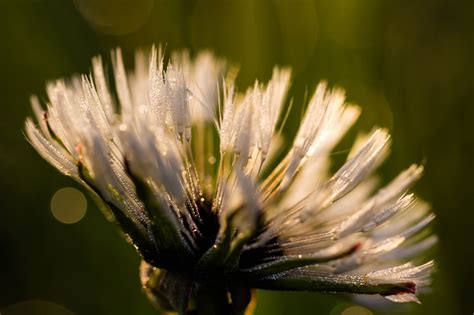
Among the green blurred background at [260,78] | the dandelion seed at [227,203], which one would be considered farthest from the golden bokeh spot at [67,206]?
the dandelion seed at [227,203]

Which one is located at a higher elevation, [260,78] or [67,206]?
[260,78]

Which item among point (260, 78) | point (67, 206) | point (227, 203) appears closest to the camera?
point (227, 203)

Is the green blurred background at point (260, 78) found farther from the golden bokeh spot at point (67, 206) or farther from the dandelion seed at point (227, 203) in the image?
the dandelion seed at point (227, 203)

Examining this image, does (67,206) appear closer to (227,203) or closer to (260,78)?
(260,78)

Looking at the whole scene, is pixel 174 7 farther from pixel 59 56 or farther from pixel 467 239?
pixel 467 239

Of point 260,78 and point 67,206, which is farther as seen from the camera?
point 260,78

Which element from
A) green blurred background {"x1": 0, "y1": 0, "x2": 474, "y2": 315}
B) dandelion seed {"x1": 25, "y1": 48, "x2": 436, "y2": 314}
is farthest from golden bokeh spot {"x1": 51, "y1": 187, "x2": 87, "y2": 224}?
dandelion seed {"x1": 25, "y1": 48, "x2": 436, "y2": 314}

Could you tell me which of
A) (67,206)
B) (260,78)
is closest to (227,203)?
(67,206)
